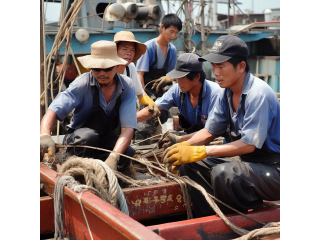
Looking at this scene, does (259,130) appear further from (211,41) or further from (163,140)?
(211,41)

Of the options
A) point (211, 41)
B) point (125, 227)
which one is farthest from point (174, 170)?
point (211, 41)

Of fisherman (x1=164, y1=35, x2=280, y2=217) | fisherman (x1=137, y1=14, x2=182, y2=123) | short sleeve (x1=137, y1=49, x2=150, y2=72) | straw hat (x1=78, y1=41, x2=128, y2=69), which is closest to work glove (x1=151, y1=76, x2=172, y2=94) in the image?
fisherman (x1=137, y1=14, x2=182, y2=123)

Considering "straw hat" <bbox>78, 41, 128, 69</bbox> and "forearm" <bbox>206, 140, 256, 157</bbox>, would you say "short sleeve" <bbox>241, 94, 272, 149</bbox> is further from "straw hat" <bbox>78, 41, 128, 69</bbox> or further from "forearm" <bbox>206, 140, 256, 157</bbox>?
"straw hat" <bbox>78, 41, 128, 69</bbox>

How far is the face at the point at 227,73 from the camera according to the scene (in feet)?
8.81

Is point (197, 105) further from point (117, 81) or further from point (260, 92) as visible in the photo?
point (260, 92)

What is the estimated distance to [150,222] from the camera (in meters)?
3.15

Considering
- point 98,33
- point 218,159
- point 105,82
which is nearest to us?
point 218,159

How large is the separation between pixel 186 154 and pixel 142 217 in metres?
0.59

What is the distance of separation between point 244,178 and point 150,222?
997 mm

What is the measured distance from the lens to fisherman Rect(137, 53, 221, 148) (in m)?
3.66

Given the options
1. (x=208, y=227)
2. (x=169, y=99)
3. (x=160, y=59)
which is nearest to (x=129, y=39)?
(x=169, y=99)

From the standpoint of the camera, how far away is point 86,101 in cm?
323

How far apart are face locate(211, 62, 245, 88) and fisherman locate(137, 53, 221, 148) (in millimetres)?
930
